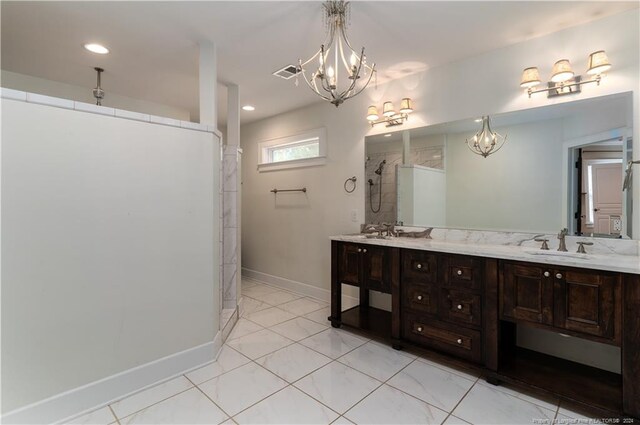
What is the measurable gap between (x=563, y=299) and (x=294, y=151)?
3.48 metres

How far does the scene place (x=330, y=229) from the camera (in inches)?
148

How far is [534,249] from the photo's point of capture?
221cm

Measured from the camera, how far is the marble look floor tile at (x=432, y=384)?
6.14 feet

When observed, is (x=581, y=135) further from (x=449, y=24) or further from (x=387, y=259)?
(x=387, y=259)

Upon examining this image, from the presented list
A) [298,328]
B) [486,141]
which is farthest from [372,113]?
[298,328]

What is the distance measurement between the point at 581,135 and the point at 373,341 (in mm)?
2304

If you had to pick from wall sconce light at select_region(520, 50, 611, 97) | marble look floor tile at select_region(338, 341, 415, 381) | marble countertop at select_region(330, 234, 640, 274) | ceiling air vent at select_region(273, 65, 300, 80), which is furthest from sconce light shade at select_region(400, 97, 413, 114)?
marble look floor tile at select_region(338, 341, 415, 381)

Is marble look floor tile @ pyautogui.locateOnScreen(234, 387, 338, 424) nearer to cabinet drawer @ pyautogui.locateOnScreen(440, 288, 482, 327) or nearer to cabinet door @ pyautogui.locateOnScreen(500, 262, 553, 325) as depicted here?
cabinet drawer @ pyautogui.locateOnScreen(440, 288, 482, 327)

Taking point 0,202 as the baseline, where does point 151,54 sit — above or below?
above

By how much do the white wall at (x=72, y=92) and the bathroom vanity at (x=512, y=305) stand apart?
10.7 feet

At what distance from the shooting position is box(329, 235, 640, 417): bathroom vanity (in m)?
1.63

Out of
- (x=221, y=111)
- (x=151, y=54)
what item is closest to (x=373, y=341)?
(x=151, y=54)

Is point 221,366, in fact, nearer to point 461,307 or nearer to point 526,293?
point 461,307

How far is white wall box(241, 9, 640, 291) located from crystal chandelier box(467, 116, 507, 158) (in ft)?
0.50
